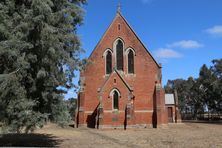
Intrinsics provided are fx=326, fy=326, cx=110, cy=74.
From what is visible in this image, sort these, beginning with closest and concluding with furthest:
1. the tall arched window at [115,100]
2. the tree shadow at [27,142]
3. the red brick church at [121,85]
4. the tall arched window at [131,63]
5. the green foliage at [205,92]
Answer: the tree shadow at [27,142], the red brick church at [121,85], the tall arched window at [115,100], the tall arched window at [131,63], the green foliage at [205,92]

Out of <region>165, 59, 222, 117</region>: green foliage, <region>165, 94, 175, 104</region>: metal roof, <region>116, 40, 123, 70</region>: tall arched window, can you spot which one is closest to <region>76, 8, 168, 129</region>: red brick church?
<region>116, 40, 123, 70</region>: tall arched window

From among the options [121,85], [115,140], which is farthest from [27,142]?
[121,85]

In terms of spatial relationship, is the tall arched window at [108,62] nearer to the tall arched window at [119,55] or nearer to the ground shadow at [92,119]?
the tall arched window at [119,55]

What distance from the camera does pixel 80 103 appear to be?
45.8 metres

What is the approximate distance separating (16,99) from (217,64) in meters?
78.6

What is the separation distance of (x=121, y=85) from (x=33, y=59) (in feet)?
90.3

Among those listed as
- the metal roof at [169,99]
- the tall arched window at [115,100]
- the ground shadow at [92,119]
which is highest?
the metal roof at [169,99]

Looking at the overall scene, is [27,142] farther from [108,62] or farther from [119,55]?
[119,55]

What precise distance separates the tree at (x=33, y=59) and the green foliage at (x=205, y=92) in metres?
70.3

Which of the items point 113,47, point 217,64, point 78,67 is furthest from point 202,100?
point 78,67

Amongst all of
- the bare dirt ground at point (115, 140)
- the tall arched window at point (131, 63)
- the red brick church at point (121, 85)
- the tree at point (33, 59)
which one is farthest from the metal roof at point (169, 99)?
the tree at point (33, 59)

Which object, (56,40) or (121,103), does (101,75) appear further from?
(56,40)

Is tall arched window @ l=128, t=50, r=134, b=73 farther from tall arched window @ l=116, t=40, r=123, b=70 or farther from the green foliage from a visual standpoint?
the green foliage

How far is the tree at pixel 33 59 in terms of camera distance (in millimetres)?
16734
